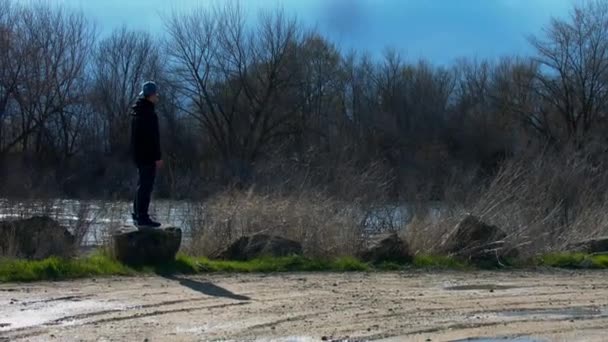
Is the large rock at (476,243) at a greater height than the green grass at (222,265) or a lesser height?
greater

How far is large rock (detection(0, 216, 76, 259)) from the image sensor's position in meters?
13.5

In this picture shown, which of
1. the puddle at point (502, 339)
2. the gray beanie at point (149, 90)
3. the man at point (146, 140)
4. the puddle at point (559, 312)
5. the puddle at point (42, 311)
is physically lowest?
the puddle at point (502, 339)

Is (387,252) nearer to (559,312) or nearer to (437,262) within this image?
(437,262)

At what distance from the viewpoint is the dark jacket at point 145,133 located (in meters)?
12.0

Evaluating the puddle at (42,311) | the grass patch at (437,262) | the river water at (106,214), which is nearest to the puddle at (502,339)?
the puddle at (42,311)

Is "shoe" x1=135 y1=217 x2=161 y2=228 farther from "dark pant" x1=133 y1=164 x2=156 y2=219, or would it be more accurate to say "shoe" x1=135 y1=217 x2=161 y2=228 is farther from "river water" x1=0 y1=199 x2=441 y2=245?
"river water" x1=0 y1=199 x2=441 y2=245

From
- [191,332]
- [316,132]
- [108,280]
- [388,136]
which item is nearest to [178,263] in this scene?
[108,280]

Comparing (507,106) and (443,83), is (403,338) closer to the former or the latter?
(507,106)

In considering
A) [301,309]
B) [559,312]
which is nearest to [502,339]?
[559,312]

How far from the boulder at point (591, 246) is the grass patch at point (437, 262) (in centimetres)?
334

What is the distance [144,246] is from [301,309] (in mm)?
4128

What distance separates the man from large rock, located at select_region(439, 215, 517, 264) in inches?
227

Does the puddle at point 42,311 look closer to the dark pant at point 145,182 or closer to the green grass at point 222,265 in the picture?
the green grass at point 222,265

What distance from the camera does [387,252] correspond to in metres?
14.3
